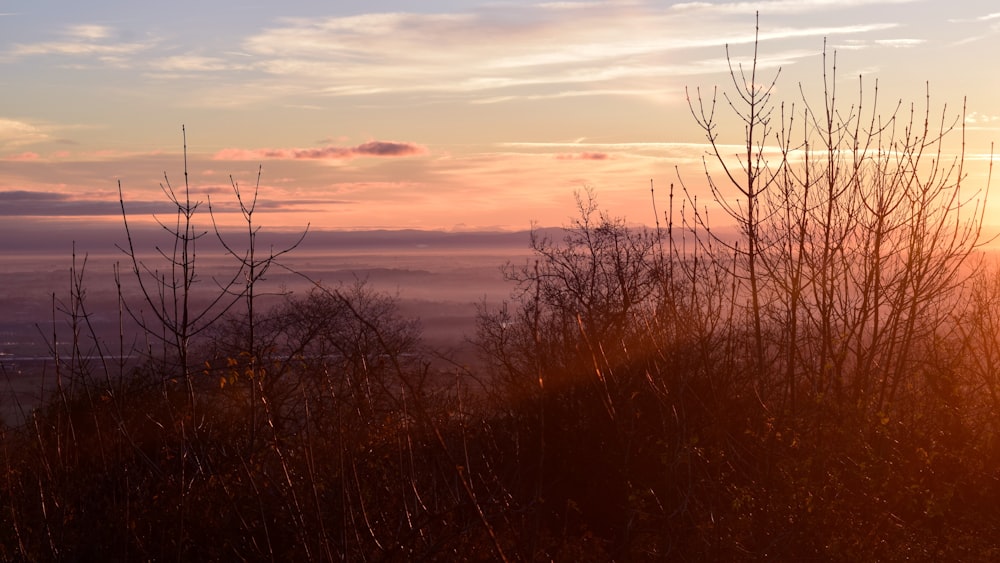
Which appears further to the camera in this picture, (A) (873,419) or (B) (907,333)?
(B) (907,333)

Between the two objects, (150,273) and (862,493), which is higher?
(150,273)

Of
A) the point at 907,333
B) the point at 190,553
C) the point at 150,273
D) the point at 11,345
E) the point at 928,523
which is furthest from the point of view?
the point at 11,345

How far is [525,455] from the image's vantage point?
13.9 meters

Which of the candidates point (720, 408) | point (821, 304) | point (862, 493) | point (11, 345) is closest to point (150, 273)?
point (720, 408)

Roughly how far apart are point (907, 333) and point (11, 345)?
163 m

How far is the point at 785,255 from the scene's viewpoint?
38.7 ft

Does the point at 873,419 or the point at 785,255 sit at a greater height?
the point at 785,255

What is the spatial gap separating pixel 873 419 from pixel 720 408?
2.10 meters

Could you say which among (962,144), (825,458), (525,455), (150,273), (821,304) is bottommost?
(525,455)

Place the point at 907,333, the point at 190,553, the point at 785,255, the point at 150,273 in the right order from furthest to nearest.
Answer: the point at 907,333
the point at 785,255
the point at 190,553
the point at 150,273

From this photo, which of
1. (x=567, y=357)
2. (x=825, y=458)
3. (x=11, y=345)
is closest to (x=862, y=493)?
(x=825, y=458)

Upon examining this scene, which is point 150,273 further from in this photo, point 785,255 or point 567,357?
point 785,255

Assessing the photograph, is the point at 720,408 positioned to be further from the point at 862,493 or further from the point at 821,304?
the point at 821,304

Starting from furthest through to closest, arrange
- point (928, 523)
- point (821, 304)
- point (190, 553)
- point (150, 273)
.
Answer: point (821, 304) < point (928, 523) < point (190, 553) < point (150, 273)
